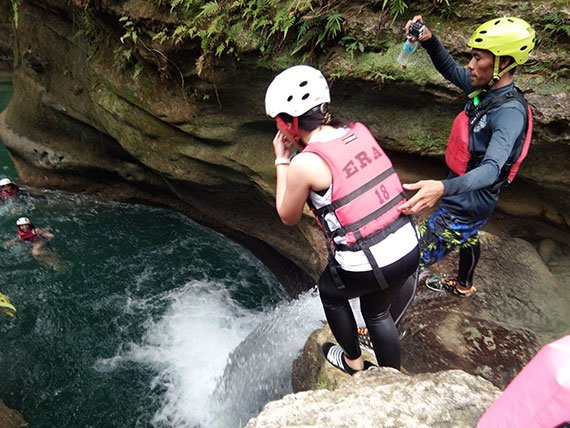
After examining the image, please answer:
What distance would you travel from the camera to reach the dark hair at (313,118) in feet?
7.13

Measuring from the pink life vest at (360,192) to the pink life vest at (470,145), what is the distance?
110cm

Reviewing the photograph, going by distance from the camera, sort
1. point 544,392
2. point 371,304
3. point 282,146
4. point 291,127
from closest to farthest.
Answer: point 544,392 < point 291,127 < point 282,146 < point 371,304

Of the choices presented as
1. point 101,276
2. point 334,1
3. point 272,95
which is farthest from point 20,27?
point 272,95

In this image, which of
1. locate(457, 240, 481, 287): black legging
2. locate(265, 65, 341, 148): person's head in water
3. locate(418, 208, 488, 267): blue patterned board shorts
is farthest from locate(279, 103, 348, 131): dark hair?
locate(457, 240, 481, 287): black legging

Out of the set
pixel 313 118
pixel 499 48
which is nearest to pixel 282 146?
pixel 313 118

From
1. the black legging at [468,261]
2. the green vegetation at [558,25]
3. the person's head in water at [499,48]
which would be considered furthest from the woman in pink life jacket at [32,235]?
the green vegetation at [558,25]

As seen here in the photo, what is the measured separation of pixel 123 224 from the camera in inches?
366

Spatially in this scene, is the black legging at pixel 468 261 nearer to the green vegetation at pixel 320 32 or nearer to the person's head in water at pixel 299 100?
the green vegetation at pixel 320 32

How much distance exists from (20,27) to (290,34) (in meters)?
7.44

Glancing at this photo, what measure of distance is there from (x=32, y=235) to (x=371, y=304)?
782cm

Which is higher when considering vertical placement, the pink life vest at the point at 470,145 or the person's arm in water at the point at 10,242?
the person's arm in water at the point at 10,242

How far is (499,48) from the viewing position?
8.86ft

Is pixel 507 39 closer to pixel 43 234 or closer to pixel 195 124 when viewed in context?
pixel 195 124

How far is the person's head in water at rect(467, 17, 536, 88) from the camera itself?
2691mm
